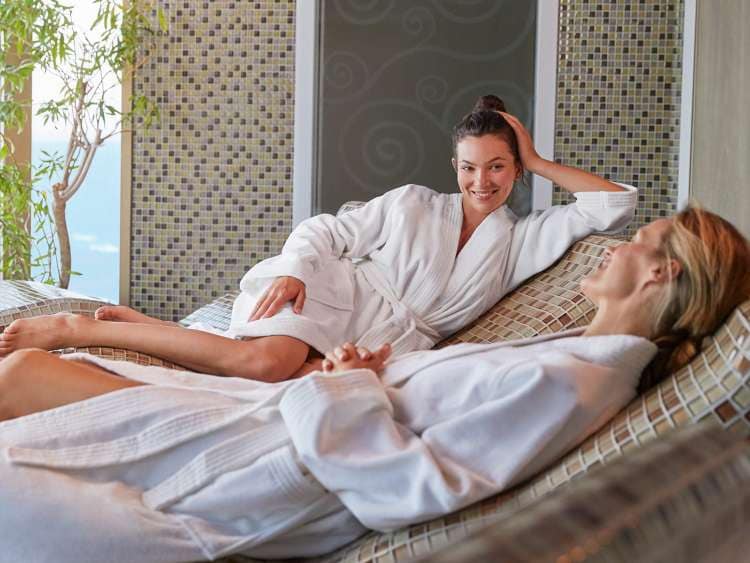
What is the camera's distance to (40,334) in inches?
101

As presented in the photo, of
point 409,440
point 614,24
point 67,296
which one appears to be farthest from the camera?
point 614,24

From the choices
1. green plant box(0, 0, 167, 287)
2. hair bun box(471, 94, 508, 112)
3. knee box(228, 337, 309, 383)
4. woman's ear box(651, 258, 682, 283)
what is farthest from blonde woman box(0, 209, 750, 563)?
green plant box(0, 0, 167, 287)

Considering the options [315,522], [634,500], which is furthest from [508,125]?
[634,500]

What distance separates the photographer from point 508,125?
320 cm

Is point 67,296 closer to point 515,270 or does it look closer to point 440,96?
point 515,270

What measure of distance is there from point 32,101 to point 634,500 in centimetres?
500

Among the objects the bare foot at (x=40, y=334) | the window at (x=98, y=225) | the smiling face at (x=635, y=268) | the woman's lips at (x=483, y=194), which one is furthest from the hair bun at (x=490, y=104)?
the window at (x=98, y=225)

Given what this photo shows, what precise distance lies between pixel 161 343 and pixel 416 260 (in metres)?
0.87

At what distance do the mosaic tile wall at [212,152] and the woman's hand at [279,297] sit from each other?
195cm

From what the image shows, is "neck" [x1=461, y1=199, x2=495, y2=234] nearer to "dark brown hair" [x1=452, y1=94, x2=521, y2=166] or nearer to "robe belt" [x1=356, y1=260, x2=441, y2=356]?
"dark brown hair" [x1=452, y1=94, x2=521, y2=166]

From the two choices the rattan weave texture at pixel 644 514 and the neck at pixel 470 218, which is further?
the neck at pixel 470 218

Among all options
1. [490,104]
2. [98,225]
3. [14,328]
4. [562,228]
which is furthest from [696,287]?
[98,225]

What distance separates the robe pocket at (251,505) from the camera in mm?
1557

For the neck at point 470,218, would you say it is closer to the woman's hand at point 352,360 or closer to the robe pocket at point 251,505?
the woman's hand at point 352,360
